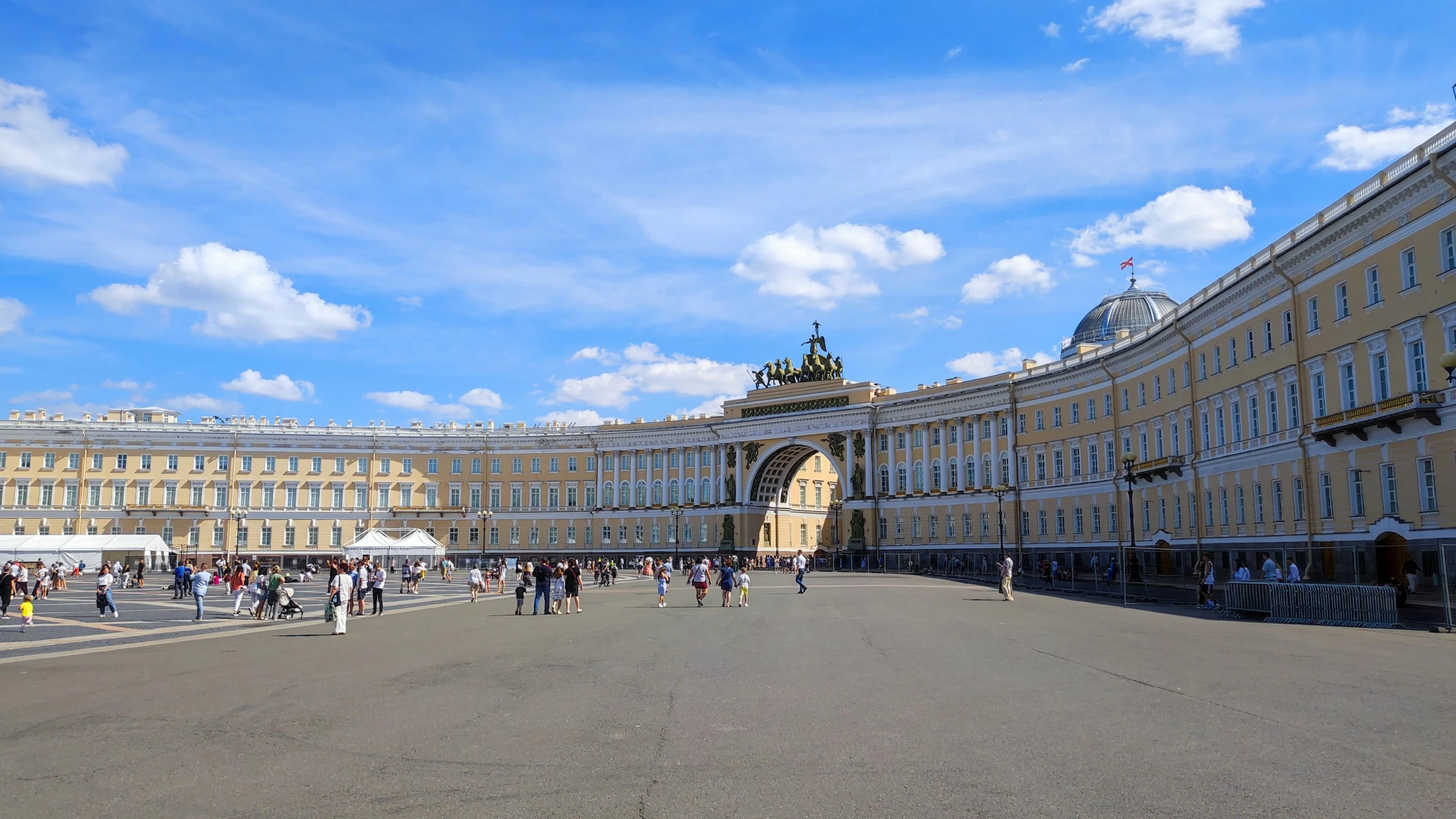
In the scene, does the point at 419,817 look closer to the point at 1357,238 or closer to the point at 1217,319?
the point at 1357,238

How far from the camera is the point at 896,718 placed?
11836mm

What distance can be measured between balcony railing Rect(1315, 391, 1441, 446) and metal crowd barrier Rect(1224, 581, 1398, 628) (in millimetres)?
8928

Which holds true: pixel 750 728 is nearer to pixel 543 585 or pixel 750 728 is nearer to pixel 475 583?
pixel 543 585

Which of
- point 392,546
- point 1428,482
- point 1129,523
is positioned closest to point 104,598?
point 392,546

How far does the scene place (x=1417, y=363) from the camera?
32.9 metres

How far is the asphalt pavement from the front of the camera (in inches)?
326

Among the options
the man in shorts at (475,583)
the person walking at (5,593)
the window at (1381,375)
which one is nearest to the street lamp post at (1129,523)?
the window at (1381,375)

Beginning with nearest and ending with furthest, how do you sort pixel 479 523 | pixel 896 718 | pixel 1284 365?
pixel 896 718 → pixel 1284 365 → pixel 479 523

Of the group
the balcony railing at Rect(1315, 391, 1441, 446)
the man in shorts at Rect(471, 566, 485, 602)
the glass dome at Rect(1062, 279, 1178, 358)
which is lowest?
the man in shorts at Rect(471, 566, 485, 602)

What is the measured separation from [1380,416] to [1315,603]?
10549mm

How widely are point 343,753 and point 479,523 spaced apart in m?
94.6

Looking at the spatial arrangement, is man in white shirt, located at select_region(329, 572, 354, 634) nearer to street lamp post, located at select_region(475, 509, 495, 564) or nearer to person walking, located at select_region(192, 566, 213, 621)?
person walking, located at select_region(192, 566, 213, 621)

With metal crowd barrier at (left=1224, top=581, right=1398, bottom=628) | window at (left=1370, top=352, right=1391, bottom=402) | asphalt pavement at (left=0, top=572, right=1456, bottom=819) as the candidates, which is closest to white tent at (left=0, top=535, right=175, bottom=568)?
asphalt pavement at (left=0, top=572, right=1456, bottom=819)

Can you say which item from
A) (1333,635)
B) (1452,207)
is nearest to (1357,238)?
(1452,207)
